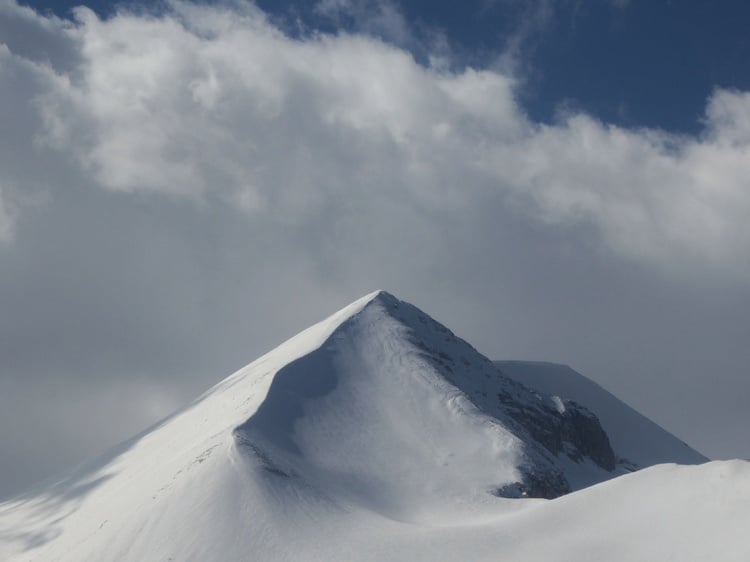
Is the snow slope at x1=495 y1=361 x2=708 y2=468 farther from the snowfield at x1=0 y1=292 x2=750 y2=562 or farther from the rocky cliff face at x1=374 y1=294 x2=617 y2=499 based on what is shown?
the rocky cliff face at x1=374 y1=294 x2=617 y2=499

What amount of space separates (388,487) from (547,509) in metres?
14.4

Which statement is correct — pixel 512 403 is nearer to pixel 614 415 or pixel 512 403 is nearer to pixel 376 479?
pixel 376 479

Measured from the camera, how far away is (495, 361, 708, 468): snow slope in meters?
103

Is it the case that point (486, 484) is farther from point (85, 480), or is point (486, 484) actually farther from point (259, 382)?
point (85, 480)

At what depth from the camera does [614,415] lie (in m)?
112

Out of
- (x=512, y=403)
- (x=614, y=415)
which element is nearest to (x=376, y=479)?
(x=512, y=403)

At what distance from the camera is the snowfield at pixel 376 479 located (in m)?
47.1

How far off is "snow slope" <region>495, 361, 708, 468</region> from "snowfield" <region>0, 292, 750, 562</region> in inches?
122

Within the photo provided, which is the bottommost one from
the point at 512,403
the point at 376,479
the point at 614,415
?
the point at 614,415

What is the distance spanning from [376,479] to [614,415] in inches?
2198

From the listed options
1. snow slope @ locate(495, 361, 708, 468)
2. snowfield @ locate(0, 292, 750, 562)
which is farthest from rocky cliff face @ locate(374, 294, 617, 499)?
snow slope @ locate(495, 361, 708, 468)

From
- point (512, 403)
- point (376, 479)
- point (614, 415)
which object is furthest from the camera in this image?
point (614, 415)

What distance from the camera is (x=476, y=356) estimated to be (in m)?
90.6

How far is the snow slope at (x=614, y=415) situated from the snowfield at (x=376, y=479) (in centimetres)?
311
